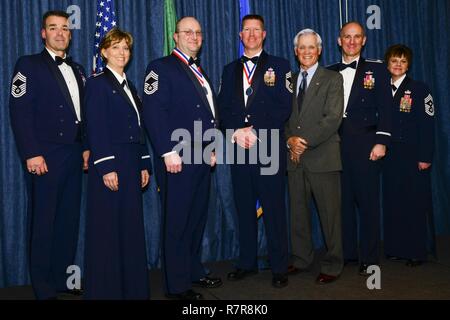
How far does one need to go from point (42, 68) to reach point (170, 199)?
4.34 ft

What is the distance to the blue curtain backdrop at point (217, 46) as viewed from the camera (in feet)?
12.8

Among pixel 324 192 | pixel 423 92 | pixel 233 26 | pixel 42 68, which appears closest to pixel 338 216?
pixel 324 192

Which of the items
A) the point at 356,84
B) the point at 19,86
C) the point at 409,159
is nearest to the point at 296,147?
the point at 356,84

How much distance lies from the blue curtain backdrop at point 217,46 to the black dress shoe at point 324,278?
3.70 ft

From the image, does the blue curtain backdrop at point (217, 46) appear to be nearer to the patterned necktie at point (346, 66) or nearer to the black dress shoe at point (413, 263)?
the patterned necktie at point (346, 66)

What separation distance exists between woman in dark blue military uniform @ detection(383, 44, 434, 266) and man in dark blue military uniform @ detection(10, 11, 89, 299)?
2834 mm

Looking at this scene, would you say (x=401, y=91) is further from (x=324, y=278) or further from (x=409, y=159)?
(x=324, y=278)

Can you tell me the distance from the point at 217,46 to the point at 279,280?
2.32m

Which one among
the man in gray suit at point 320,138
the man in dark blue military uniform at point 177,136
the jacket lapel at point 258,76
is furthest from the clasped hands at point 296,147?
the man in dark blue military uniform at point 177,136

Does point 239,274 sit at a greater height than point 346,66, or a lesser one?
lesser

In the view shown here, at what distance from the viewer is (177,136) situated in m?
3.30

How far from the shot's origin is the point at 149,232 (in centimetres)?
438

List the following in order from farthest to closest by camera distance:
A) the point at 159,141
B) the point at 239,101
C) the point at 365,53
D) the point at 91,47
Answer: the point at 365,53
the point at 91,47
the point at 239,101
the point at 159,141

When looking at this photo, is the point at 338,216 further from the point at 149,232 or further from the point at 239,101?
the point at 149,232
